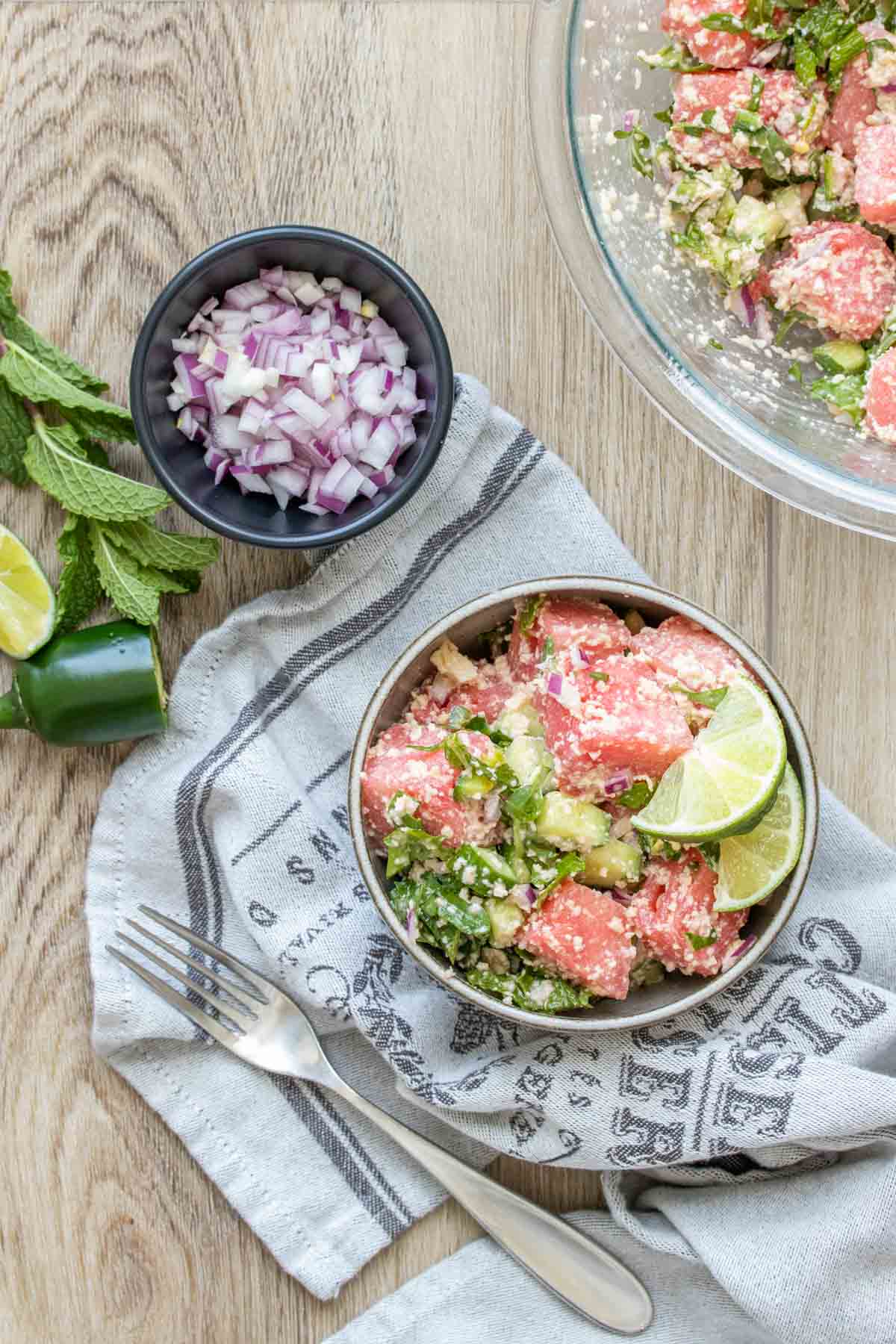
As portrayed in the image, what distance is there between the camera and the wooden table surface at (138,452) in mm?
Answer: 1750

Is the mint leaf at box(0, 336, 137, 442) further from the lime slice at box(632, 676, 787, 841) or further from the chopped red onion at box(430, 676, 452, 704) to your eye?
the lime slice at box(632, 676, 787, 841)

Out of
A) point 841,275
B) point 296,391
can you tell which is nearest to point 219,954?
point 296,391

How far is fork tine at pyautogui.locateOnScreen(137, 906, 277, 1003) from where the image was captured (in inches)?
68.3

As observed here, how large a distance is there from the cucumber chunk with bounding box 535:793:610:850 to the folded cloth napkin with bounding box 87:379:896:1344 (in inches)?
12.1

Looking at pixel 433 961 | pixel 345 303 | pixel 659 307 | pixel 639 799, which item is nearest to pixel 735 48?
pixel 659 307

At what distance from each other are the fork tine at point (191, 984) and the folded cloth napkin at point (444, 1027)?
0.15 feet

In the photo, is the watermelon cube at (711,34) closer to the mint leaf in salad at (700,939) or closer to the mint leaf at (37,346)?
the mint leaf at (37,346)

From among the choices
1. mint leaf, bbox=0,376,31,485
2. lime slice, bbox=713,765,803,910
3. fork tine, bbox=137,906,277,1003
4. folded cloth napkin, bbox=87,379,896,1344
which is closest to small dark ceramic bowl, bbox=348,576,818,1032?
lime slice, bbox=713,765,803,910

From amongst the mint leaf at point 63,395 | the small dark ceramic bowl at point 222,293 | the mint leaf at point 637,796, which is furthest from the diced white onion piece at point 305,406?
the mint leaf at point 637,796

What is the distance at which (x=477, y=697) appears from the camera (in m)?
1.65

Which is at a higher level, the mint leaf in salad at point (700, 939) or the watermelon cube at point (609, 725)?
the watermelon cube at point (609, 725)

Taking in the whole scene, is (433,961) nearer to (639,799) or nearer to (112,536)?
(639,799)

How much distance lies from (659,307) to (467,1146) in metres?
1.12

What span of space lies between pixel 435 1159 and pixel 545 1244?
0.19 m
